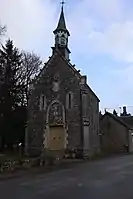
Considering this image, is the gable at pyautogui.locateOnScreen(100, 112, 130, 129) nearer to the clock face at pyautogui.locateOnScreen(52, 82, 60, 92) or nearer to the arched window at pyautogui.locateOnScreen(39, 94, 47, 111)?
the clock face at pyautogui.locateOnScreen(52, 82, 60, 92)

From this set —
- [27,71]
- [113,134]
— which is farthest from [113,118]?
[27,71]

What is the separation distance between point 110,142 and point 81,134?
20.7 m

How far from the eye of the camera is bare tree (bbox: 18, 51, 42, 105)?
39.9 meters

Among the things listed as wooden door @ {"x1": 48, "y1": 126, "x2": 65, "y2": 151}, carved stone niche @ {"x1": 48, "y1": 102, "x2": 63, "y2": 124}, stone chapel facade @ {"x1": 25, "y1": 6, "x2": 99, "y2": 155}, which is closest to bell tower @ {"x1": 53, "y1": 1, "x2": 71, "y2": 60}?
stone chapel facade @ {"x1": 25, "y1": 6, "x2": 99, "y2": 155}

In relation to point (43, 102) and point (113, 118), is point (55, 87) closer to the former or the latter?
point (43, 102)

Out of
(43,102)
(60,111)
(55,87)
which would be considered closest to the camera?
(60,111)

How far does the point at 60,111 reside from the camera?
35125mm

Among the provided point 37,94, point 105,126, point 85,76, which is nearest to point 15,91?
point 37,94

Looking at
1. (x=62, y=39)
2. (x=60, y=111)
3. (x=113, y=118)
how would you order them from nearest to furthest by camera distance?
(x=60, y=111)
(x=62, y=39)
(x=113, y=118)

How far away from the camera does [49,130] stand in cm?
3525

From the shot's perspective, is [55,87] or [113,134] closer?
[55,87]

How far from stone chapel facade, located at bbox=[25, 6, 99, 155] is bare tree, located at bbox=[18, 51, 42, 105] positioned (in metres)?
2.88

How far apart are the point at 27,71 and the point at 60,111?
35.3ft

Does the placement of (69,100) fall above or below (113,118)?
above
